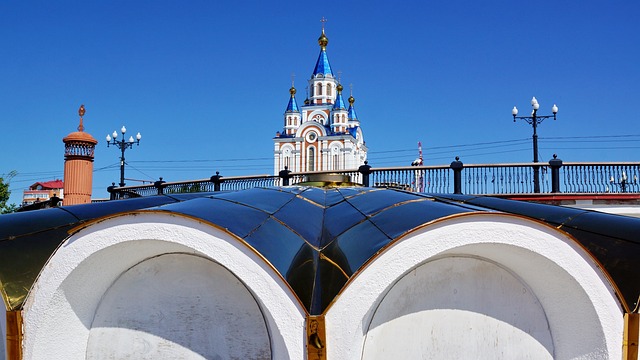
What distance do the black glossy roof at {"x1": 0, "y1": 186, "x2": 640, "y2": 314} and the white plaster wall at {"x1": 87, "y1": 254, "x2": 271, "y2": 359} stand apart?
591mm

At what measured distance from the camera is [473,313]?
4539 mm

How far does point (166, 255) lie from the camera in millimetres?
4594

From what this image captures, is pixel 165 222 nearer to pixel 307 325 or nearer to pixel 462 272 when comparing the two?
pixel 307 325

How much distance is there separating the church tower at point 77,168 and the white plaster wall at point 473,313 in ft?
39.4

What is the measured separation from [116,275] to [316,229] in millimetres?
1839

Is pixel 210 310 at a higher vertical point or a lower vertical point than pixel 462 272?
lower

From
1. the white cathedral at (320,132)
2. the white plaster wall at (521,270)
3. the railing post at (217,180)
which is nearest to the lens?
the white plaster wall at (521,270)

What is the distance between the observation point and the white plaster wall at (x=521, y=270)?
3.68 meters

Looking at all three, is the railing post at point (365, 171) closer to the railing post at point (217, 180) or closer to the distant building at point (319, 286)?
the railing post at point (217, 180)

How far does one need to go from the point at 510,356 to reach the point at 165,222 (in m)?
3.13

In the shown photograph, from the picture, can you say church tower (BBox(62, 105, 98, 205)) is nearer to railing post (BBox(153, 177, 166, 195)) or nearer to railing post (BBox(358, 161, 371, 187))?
railing post (BBox(153, 177, 166, 195))

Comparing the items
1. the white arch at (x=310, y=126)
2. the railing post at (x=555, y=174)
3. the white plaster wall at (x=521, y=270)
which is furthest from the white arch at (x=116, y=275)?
the white arch at (x=310, y=126)

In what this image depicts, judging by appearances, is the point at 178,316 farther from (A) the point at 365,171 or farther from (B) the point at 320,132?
(B) the point at 320,132

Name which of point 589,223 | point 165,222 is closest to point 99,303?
point 165,222
